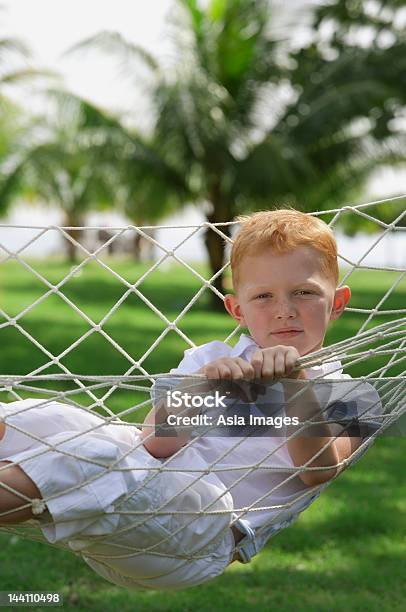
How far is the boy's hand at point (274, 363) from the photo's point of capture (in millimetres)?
1333

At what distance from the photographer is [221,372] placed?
4.40 ft

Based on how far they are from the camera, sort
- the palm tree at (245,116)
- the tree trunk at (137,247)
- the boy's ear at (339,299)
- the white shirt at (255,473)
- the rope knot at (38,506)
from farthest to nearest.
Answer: the tree trunk at (137,247)
the palm tree at (245,116)
the boy's ear at (339,299)
the white shirt at (255,473)
the rope knot at (38,506)

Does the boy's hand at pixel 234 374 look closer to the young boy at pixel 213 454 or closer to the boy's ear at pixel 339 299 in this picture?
the young boy at pixel 213 454

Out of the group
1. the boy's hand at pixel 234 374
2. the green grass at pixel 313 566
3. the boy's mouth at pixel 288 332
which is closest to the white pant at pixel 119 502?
the boy's hand at pixel 234 374

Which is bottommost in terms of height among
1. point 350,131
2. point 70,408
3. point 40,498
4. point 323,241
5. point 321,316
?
point 40,498

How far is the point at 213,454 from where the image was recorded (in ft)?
5.11

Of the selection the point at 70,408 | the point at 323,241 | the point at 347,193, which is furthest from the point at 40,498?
the point at 347,193

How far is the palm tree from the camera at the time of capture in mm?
8914

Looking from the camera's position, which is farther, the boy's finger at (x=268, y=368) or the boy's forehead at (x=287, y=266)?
the boy's forehead at (x=287, y=266)

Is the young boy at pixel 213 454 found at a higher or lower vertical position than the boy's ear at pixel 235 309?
lower

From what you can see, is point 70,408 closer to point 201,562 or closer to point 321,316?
point 201,562

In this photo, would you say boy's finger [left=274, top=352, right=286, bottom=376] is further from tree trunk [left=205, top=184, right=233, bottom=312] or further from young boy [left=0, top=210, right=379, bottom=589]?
tree trunk [left=205, top=184, right=233, bottom=312]

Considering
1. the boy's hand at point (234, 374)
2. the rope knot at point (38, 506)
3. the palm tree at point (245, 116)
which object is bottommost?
the rope knot at point (38, 506)

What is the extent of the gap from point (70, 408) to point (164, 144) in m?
7.78
